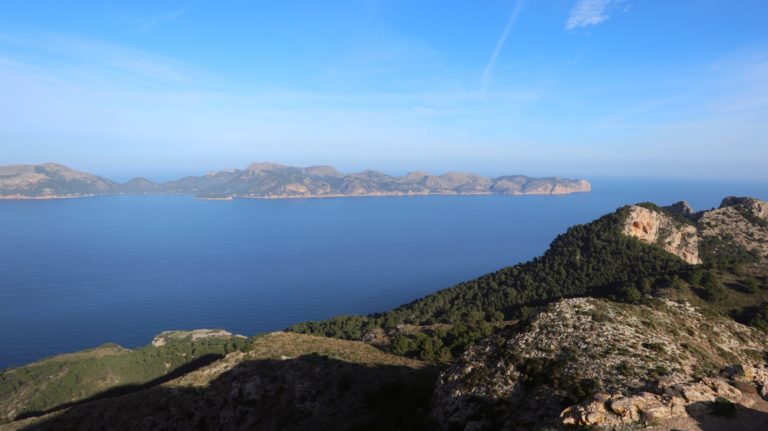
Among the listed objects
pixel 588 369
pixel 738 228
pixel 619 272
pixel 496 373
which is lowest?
pixel 619 272

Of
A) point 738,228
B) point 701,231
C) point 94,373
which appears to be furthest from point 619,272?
point 94,373

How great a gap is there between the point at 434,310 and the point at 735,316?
55.5 m

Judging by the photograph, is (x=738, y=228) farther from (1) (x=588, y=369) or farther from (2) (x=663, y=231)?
(1) (x=588, y=369)

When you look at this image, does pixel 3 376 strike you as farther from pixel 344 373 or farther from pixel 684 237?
pixel 684 237

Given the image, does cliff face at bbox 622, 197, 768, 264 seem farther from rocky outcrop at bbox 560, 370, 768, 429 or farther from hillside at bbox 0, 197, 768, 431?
rocky outcrop at bbox 560, 370, 768, 429

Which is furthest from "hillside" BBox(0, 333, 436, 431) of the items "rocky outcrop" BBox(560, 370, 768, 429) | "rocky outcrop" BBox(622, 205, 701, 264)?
"rocky outcrop" BBox(622, 205, 701, 264)

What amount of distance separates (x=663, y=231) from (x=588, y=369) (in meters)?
96.6

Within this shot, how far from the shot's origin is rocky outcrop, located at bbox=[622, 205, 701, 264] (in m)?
99.5

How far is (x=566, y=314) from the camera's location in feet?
110

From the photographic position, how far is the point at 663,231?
4065 inches

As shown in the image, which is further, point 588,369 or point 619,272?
point 619,272

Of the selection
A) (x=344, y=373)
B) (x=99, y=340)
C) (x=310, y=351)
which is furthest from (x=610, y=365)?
(x=99, y=340)

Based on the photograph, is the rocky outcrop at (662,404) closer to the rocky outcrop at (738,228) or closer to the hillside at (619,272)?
the hillside at (619,272)

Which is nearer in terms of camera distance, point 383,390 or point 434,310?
point 383,390
